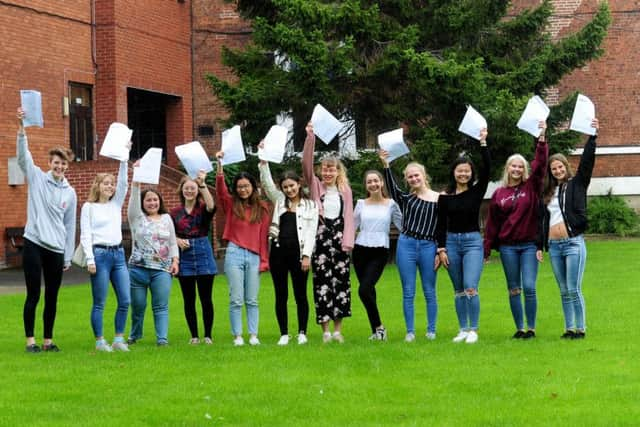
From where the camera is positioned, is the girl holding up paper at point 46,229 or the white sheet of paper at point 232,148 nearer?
the girl holding up paper at point 46,229

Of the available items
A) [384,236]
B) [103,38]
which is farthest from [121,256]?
[103,38]

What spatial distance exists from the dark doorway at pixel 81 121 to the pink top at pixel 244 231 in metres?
13.6

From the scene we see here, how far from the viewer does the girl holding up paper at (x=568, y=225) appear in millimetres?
10438

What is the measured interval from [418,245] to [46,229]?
334 centimetres

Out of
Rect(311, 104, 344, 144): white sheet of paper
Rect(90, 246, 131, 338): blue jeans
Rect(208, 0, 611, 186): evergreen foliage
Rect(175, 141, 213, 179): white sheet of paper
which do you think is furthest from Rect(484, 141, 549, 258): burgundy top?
Rect(208, 0, 611, 186): evergreen foliage

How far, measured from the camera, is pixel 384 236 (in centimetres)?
1098

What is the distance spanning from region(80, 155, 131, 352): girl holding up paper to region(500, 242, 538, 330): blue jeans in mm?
3488

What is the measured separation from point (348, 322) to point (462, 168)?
2941mm

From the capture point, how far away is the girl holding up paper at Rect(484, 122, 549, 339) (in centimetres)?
1053

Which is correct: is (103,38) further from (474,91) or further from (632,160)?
(632,160)

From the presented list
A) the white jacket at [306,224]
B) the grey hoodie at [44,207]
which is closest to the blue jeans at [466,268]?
the white jacket at [306,224]

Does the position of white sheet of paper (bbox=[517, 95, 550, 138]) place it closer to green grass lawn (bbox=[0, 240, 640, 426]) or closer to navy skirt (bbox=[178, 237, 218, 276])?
green grass lawn (bbox=[0, 240, 640, 426])

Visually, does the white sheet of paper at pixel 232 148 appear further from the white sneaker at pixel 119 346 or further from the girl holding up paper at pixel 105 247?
the white sneaker at pixel 119 346

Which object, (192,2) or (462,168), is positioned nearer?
(462,168)
